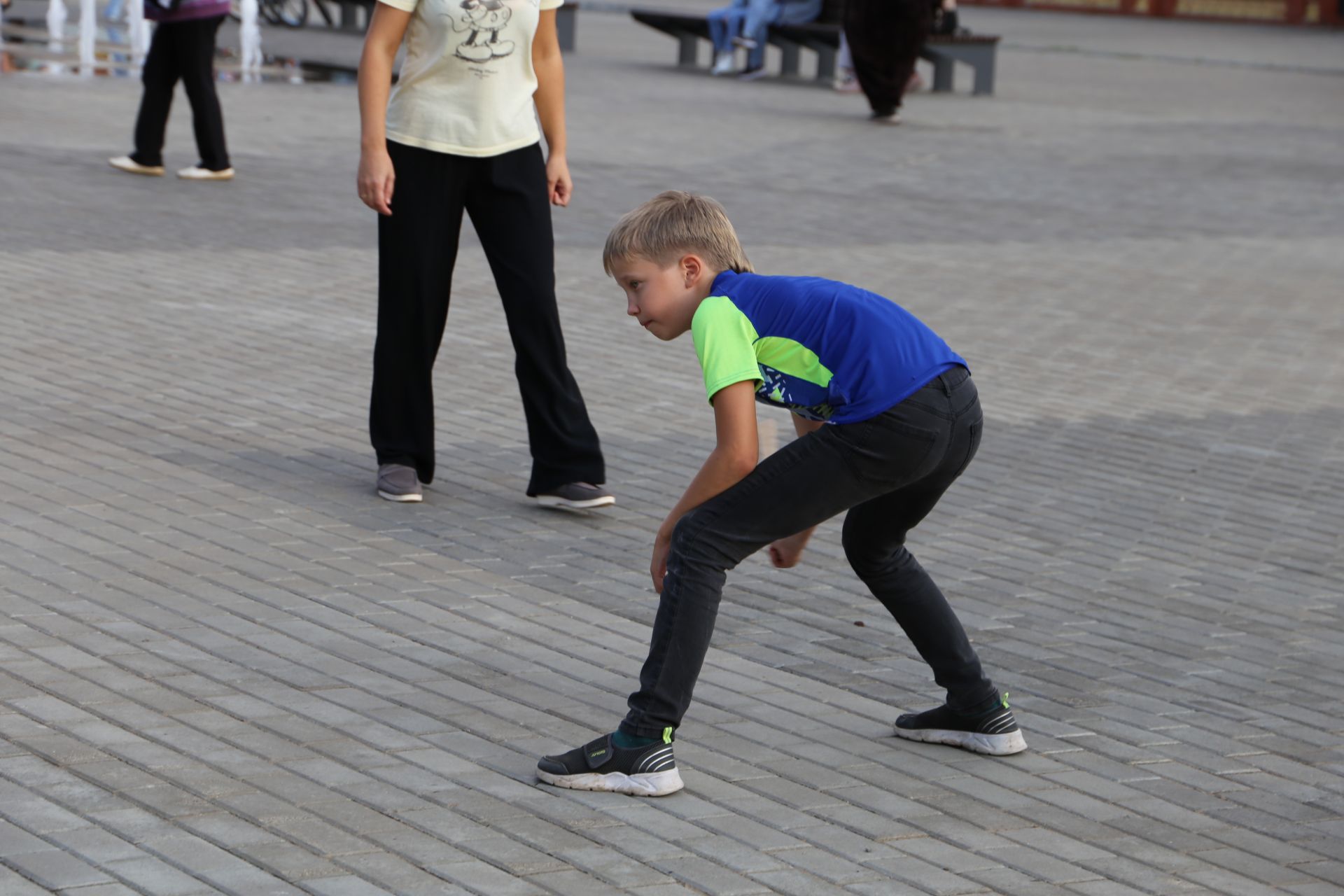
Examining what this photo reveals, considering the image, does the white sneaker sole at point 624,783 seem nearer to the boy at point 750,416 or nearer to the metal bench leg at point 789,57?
the boy at point 750,416

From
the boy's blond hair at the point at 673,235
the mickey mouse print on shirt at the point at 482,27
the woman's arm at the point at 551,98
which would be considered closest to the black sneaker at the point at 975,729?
the boy's blond hair at the point at 673,235

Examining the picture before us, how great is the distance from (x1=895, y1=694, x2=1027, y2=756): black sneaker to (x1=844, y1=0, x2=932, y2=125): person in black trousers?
13.7 meters

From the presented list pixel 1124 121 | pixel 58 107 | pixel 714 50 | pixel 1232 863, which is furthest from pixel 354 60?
pixel 1232 863

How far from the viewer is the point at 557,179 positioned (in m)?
5.73

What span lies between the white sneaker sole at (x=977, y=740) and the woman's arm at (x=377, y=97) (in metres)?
2.34

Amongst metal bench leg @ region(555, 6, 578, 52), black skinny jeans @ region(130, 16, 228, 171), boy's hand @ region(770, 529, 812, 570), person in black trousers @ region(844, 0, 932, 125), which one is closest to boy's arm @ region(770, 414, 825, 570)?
boy's hand @ region(770, 529, 812, 570)

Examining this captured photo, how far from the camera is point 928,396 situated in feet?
11.4

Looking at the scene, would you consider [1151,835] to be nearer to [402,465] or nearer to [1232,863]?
[1232,863]

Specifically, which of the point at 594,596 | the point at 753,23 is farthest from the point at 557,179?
the point at 753,23

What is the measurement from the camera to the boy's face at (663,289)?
3445 mm

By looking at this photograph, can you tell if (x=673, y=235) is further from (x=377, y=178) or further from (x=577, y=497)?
(x=577, y=497)

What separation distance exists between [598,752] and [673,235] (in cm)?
99

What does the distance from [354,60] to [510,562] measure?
54.4ft

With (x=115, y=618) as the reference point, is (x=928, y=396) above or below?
above
